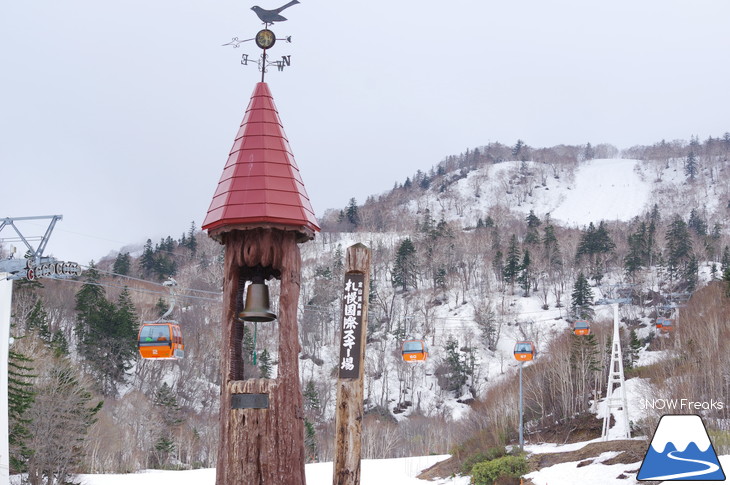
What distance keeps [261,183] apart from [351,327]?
1.90 meters

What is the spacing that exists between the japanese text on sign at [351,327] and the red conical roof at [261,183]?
796 millimetres

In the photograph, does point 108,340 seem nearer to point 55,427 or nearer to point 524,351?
point 55,427

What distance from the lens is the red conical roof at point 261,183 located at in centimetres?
778

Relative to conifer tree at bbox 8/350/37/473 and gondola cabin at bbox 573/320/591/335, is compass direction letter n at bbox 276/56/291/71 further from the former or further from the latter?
gondola cabin at bbox 573/320/591/335

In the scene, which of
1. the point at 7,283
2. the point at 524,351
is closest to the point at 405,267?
the point at 524,351

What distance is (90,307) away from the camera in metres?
46.9

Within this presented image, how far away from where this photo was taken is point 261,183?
26.2ft

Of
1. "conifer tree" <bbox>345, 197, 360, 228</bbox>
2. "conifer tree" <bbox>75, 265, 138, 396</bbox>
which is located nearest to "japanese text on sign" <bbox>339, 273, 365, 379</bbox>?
"conifer tree" <bbox>75, 265, 138, 396</bbox>

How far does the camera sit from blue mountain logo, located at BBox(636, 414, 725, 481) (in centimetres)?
494

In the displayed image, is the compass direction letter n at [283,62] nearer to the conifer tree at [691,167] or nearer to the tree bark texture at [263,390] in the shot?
the tree bark texture at [263,390]

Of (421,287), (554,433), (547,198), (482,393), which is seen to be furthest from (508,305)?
(547,198)

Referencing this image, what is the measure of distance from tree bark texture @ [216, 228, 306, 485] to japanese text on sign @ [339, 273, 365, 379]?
1.76 ft

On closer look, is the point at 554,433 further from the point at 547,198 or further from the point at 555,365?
the point at 547,198

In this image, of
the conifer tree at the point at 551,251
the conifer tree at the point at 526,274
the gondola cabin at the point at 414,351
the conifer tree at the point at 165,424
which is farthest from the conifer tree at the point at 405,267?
the gondola cabin at the point at 414,351
